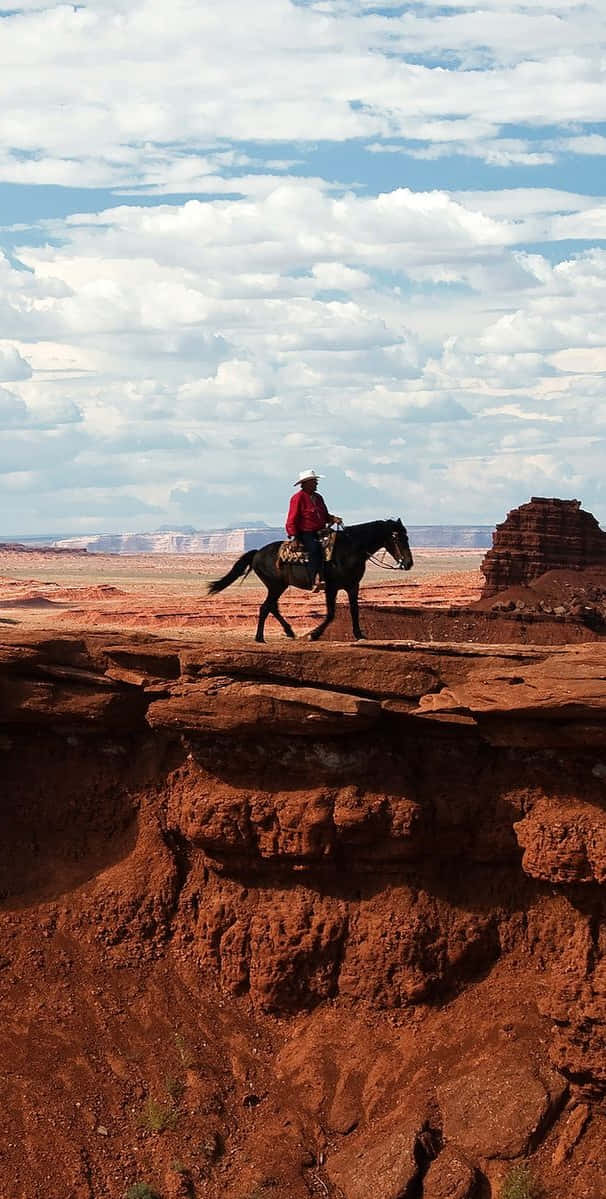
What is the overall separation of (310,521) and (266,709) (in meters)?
3.86

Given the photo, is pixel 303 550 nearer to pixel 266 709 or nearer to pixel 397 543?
pixel 397 543

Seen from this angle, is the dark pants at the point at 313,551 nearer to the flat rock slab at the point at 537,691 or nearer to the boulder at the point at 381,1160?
the flat rock slab at the point at 537,691

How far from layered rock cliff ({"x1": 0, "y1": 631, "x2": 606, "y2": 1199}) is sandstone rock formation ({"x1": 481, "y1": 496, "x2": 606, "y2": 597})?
26549mm

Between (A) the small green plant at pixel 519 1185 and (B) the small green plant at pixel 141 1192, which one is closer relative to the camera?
(A) the small green plant at pixel 519 1185

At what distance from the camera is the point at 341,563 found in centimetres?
1841

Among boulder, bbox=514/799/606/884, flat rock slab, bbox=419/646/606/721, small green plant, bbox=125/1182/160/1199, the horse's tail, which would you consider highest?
the horse's tail

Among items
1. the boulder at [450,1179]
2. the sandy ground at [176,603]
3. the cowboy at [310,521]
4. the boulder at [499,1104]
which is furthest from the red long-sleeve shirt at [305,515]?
the boulder at [450,1179]

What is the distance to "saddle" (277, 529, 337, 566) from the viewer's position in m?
18.3

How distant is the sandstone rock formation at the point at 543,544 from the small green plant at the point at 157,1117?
28349 mm

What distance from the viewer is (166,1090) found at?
15.2 metres

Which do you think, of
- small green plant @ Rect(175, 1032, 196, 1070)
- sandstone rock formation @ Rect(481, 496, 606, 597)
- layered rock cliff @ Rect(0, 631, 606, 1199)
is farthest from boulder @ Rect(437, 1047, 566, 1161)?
sandstone rock formation @ Rect(481, 496, 606, 597)

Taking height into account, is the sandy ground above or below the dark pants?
below

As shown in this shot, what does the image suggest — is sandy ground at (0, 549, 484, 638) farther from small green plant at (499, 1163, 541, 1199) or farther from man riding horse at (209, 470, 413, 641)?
small green plant at (499, 1163, 541, 1199)

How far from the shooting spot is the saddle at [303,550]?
18.3m
